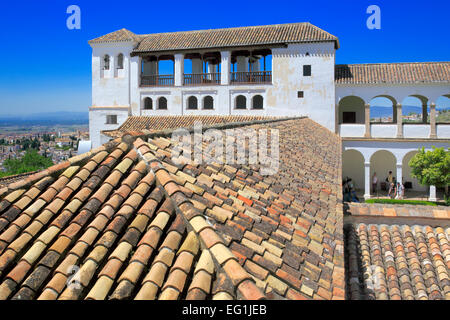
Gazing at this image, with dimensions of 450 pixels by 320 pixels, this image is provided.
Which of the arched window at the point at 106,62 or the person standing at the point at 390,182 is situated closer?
the person standing at the point at 390,182

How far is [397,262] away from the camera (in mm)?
5973

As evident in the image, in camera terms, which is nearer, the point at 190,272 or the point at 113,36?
the point at 190,272

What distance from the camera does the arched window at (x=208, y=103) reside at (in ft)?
89.3

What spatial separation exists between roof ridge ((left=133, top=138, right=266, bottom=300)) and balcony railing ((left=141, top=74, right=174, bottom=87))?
2377 cm

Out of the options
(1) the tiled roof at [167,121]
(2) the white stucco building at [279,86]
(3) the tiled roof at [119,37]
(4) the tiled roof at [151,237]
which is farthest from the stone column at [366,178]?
(4) the tiled roof at [151,237]

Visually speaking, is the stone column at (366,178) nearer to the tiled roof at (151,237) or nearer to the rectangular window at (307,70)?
the rectangular window at (307,70)

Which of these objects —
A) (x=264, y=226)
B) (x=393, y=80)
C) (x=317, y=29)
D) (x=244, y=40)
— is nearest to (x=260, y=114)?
(x=244, y=40)

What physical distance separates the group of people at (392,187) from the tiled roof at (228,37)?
338 inches

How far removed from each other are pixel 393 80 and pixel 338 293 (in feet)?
73.0

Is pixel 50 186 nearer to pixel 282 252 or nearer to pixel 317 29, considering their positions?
pixel 282 252

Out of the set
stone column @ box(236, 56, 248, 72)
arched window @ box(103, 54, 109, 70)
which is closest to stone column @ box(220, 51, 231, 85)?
stone column @ box(236, 56, 248, 72)

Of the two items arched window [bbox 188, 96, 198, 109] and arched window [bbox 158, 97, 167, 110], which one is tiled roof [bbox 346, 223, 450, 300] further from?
arched window [bbox 158, 97, 167, 110]
